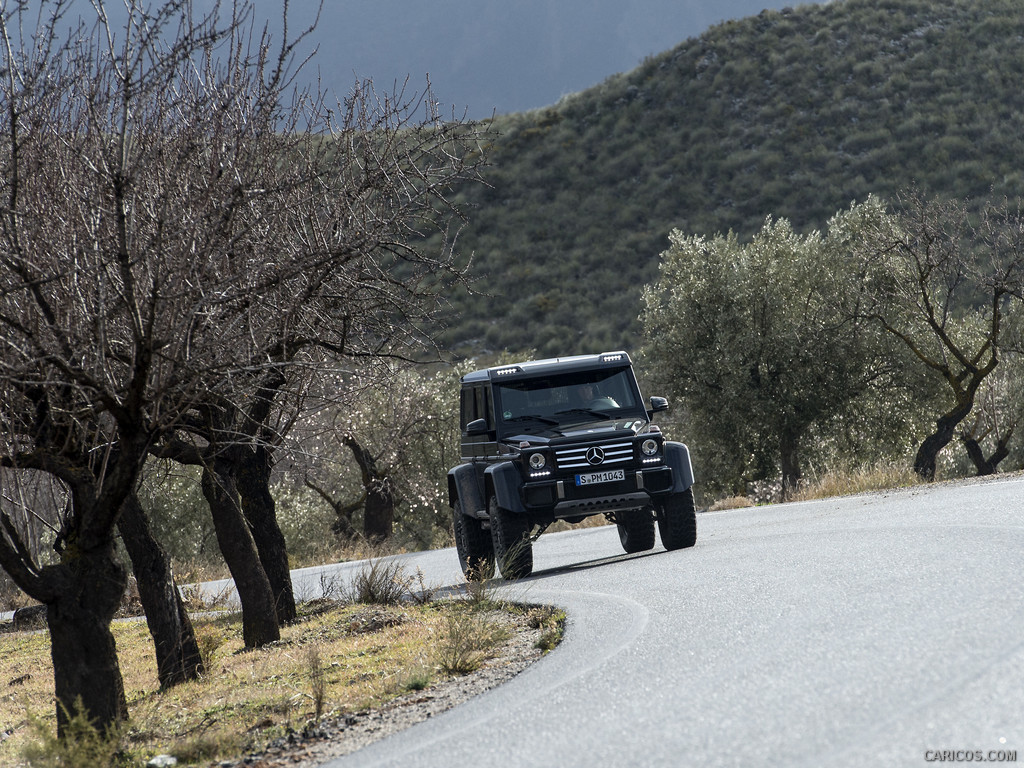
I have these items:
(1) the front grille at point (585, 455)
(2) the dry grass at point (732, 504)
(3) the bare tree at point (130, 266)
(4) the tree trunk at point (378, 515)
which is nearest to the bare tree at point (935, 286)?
(2) the dry grass at point (732, 504)

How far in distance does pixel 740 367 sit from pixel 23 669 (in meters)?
17.2

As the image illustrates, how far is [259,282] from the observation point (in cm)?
796

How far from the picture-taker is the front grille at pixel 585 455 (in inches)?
475

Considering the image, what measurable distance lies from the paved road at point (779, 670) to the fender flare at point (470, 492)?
2.55 meters

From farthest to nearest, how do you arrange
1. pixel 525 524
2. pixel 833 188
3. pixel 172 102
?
pixel 833 188 < pixel 525 524 < pixel 172 102

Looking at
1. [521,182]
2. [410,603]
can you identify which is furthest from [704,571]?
[521,182]

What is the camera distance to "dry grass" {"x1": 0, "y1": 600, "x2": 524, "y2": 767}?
21.9ft

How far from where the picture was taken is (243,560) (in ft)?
36.1

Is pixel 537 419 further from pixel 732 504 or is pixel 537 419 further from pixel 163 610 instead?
pixel 732 504

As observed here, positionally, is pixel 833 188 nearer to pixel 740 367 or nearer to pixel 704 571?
pixel 740 367

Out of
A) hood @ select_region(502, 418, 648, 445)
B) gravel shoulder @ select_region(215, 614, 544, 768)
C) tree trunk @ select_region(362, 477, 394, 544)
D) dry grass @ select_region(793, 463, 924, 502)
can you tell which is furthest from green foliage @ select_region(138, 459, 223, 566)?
gravel shoulder @ select_region(215, 614, 544, 768)

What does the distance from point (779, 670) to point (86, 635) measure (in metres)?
4.24

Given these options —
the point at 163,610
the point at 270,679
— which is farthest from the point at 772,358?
the point at 270,679

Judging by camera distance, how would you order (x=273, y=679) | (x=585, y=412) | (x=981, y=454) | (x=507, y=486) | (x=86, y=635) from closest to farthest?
1. (x=86, y=635)
2. (x=273, y=679)
3. (x=507, y=486)
4. (x=585, y=412)
5. (x=981, y=454)
